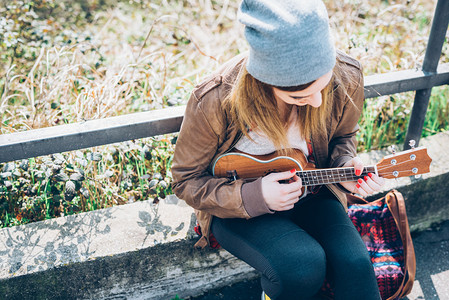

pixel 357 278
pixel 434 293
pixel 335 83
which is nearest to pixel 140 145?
pixel 335 83

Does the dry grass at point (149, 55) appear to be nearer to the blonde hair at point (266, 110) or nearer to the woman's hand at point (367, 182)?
the blonde hair at point (266, 110)

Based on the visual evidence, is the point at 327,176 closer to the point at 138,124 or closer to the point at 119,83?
the point at 138,124

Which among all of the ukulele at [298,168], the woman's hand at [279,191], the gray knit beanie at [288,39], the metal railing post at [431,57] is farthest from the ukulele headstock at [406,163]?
the metal railing post at [431,57]

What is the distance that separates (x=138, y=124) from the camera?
6.50 ft

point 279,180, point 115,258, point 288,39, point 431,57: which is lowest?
point 115,258

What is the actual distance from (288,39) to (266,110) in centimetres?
39

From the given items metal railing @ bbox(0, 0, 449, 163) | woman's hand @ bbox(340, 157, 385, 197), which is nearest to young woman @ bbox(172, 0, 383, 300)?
woman's hand @ bbox(340, 157, 385, 197)

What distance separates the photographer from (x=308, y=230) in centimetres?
187

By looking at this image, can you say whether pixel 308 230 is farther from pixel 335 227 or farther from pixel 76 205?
pixel 76 205

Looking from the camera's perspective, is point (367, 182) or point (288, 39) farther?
point (367, 182)

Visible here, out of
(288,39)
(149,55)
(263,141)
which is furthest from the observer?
(149,55)

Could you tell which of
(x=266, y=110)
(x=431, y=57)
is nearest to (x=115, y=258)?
(x=266, y=110)

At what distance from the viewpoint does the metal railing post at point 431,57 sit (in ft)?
6.99

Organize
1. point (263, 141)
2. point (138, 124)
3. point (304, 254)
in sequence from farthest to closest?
point (138, 124), point (263, 141), point (304, 254)
